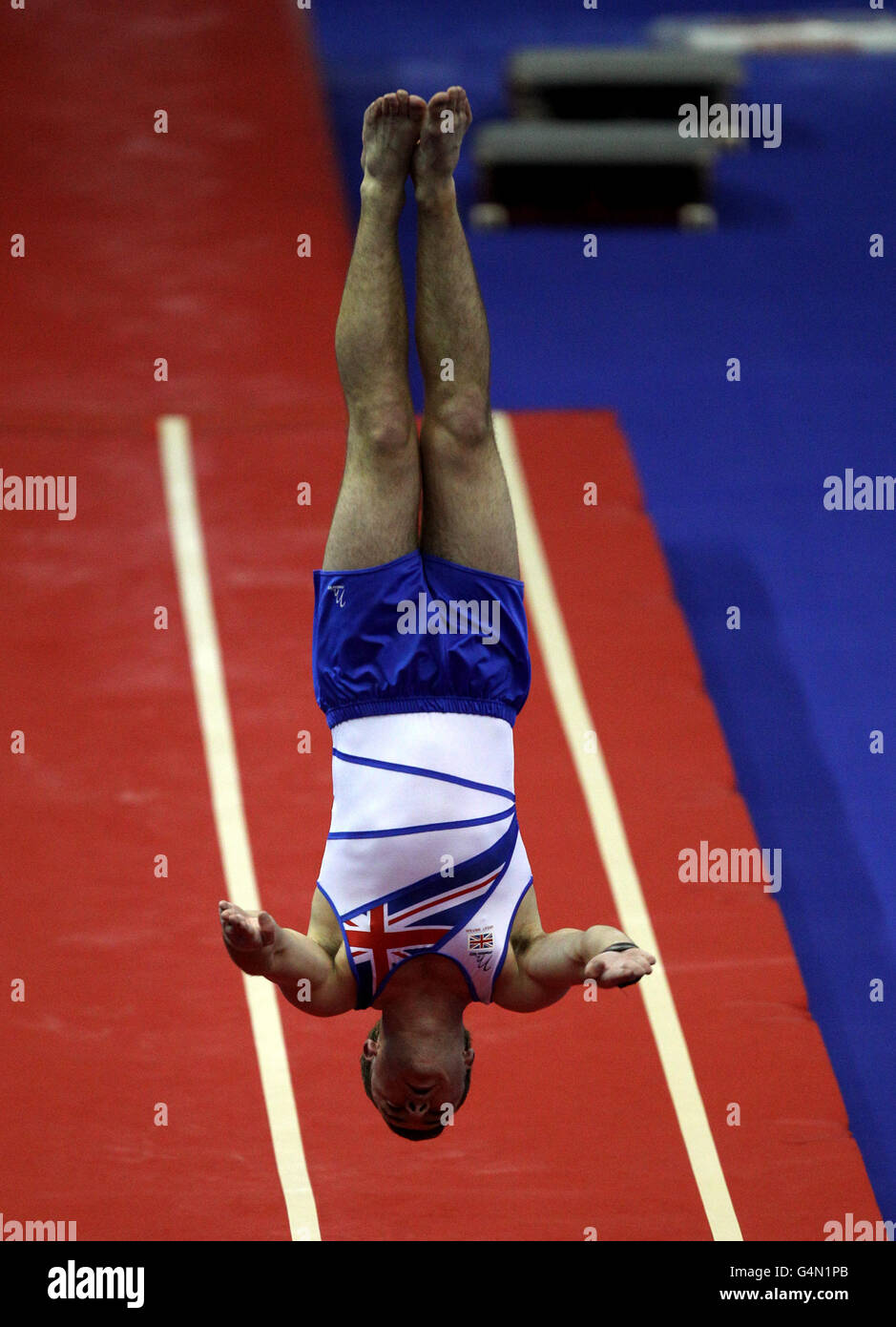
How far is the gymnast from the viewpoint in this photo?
5078mm

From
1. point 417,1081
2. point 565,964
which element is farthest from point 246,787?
point 565,964

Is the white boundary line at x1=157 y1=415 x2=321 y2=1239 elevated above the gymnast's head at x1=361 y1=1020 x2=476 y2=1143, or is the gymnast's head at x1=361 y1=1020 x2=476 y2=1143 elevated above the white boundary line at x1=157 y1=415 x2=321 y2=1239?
the white boundary line at x1=157 y1=415 x2=321 y2=1239

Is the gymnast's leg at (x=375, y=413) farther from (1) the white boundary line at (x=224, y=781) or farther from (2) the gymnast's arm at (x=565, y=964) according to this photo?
(1) the white boundary line at (x=224, y=781)

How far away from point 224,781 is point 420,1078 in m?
2.21

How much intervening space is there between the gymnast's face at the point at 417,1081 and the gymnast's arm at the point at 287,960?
0.19m

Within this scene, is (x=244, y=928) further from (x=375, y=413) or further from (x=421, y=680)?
(x=375, y=413)

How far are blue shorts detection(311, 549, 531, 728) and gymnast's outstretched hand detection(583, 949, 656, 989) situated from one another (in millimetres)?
1003

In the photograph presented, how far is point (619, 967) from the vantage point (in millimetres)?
4344

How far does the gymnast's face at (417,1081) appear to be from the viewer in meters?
5.05

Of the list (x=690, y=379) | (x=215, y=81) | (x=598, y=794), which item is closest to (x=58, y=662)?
(x=598, y=794)

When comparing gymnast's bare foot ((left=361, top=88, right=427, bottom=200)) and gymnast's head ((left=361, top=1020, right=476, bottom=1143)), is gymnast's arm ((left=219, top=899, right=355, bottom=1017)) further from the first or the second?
gymnast's bare foot ((left=361, top=88, right=427, bottom=200))

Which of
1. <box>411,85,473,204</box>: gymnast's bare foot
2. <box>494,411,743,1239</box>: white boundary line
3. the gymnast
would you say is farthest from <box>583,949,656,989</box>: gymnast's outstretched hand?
<box>411,85,473,204</box>: gymnast's bare foot

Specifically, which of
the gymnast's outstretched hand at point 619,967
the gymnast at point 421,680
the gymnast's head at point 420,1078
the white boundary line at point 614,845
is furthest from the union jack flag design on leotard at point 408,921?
the white boundary line at point 614,845

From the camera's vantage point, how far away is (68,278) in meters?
9.33
